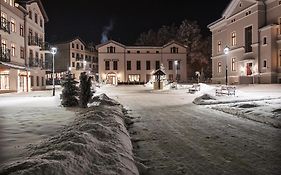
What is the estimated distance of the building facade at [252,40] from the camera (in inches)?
1347

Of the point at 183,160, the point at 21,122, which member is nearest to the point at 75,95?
the point at 21,122

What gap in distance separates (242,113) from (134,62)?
206 feet

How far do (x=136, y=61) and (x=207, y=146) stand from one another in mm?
67903

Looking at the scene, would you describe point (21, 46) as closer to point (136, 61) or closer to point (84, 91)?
point (84, 91)

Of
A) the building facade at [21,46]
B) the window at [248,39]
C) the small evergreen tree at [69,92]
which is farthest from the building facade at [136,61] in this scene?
the small evergreen tree at [69,92]

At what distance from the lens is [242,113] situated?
13.1m

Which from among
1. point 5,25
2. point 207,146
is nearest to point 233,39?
point 5,25

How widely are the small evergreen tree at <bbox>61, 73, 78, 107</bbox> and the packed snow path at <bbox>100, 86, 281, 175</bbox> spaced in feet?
22.5

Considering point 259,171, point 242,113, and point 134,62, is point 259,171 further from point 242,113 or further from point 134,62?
point 134,62

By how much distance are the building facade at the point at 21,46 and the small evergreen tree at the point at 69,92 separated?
45.7 feet

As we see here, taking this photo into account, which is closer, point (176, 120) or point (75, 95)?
point (176, 120)

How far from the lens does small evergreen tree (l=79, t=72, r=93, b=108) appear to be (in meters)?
16.6

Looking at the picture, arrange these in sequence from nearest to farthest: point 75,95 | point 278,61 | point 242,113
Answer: point 242,113 < point 75,95 < point 278,61

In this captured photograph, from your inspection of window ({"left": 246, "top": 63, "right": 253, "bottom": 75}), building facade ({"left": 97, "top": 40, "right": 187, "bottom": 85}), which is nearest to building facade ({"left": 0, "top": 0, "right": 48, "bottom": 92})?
window ({"left": 246, "top": 63, "right": 253, "bottom": 75})
